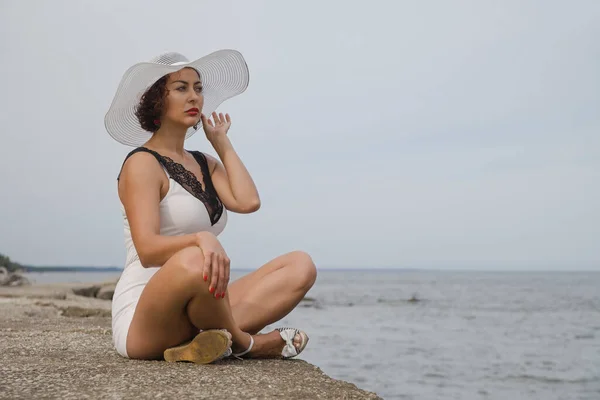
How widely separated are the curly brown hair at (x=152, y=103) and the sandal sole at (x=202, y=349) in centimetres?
136

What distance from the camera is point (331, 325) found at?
18.6 m

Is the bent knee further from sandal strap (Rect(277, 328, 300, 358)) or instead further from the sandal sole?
the sandal sole

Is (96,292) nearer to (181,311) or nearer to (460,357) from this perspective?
(460,357)

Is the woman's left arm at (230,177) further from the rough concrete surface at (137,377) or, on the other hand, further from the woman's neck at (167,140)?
the rough concrete surface at (137,377)

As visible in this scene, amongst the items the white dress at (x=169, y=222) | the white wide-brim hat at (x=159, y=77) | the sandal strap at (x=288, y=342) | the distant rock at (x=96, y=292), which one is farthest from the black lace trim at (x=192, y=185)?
the distant rock at (x=96, y=292)

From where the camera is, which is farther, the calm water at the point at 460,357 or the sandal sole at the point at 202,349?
the calm water at the point at 460,357

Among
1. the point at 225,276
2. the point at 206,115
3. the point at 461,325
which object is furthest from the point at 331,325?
the point at 225,276

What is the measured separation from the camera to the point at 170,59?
3.84 meters

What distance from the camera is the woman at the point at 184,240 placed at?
3174 millimetres

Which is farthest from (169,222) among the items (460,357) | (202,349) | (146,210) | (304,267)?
(460,357)

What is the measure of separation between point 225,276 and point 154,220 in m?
0.55

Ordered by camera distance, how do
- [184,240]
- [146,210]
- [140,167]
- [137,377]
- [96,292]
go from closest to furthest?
1. [137,377]
2. [184,240]
3. [146,210]
4. [140,167]
5. [96,292]

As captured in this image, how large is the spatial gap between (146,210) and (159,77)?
0.87 meters

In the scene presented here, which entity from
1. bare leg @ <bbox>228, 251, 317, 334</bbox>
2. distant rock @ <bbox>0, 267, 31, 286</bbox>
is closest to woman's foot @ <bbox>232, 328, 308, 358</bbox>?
bare leg @ <bbox>228, 251, 317, 334</bbox>
